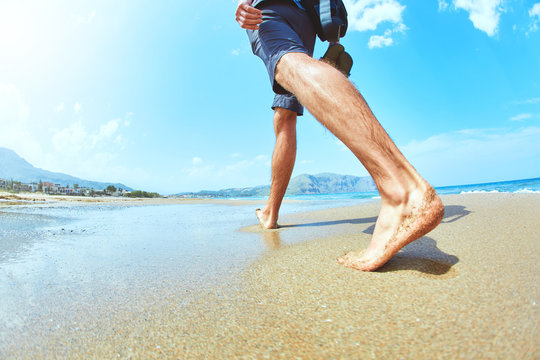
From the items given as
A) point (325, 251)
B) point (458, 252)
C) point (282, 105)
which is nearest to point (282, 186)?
point (282, 105)

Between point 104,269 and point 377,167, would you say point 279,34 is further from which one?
point 104,269

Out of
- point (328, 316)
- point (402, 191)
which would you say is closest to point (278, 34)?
point (402, 191)

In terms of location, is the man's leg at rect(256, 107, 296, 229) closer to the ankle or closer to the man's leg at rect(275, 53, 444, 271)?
the man's leg at rect(275, 53, 444, 271)

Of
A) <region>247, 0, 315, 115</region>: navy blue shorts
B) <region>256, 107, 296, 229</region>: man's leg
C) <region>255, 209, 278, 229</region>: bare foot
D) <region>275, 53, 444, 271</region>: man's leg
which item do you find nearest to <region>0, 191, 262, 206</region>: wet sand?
<region>255, 209, 278, 229</region>: bare foot

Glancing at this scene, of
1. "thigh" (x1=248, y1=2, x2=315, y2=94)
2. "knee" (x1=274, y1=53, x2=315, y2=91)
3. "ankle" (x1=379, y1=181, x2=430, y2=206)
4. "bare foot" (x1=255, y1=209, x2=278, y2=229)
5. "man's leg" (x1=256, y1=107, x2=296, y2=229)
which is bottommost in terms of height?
"bare foot" (x1=255, y1=209, x2=278, y2=229)

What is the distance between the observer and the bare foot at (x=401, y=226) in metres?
0.82

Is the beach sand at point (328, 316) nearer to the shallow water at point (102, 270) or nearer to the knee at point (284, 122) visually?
the shallow water at point (102, 270)

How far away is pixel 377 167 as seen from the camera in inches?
35.5

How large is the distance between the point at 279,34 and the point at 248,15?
0.21m

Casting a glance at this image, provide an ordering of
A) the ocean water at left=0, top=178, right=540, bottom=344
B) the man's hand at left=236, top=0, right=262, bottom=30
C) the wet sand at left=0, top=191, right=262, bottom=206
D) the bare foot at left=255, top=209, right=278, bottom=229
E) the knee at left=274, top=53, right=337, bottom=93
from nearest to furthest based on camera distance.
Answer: the ocean water at left=0, top=178, right=540, bottom=344, the knee at left=274, top=53, right=337, bottom=93, the man's hand at left=236, top=0, right=262, bottom=30, the bare foot at left=255, top=209, right=278, bottom=229, the wet sand at left=0, top=191, right=262, bottom=206

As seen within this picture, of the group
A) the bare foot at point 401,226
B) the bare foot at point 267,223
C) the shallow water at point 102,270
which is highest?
the bare foot at point 401,226

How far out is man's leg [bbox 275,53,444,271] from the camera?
2.76 ft

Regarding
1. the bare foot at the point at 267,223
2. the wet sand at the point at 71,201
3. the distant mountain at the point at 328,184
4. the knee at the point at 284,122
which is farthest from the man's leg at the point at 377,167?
the distant mountain at the point at 328,184

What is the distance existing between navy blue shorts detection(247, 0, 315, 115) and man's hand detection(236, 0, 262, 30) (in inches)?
1.2
